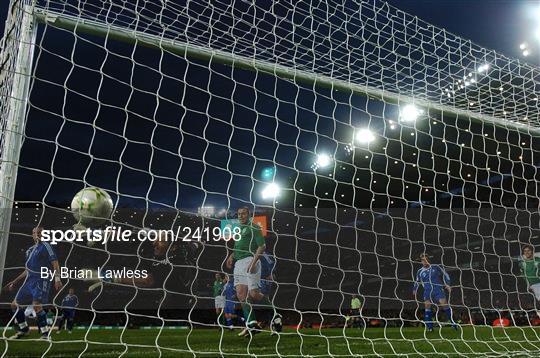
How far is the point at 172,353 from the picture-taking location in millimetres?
4031

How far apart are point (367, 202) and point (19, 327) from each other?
173 inches

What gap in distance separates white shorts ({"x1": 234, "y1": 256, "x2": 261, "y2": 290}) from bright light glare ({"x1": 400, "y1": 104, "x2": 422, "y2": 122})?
6.54ft

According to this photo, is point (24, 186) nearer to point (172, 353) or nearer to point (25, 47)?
point (25, 47)

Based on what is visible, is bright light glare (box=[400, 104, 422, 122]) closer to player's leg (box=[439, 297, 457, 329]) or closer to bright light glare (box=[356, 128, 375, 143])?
bright light glare (box=[356, 128, 375, 143])

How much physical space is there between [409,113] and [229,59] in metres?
1.92

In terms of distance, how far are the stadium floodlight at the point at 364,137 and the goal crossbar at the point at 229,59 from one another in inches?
40.3

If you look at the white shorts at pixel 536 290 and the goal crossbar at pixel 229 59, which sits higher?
the goal crossbar at pixel 229 59

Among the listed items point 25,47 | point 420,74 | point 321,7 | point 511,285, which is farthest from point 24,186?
point 511,285

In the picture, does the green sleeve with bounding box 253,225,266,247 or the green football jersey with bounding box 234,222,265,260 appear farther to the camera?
the green football jersey with bounding box 234,222,265,260

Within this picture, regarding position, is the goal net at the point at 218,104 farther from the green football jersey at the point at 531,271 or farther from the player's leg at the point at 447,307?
the player's leg at the point at 447,307

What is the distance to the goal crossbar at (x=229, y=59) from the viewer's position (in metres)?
2.88

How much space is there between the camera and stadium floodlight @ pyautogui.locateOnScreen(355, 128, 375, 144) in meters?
5.11

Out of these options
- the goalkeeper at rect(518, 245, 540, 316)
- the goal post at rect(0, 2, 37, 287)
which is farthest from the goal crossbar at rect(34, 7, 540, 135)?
the goalkeeper at rect(518, 245, 540, 316)

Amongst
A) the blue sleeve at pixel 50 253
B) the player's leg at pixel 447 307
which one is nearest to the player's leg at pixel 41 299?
the blue sleeve at pixel 50 253
